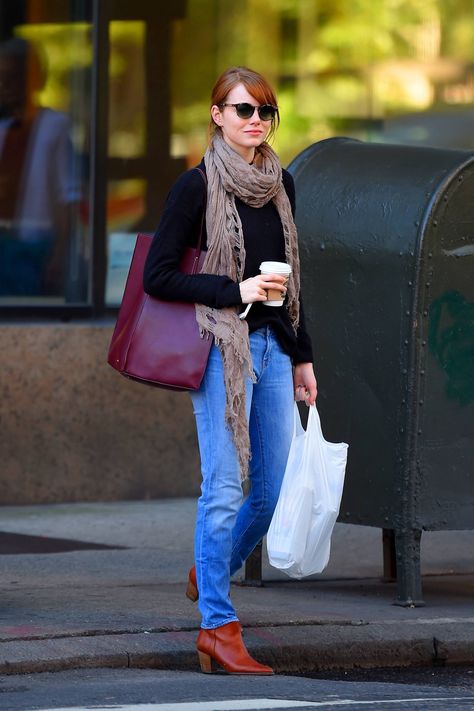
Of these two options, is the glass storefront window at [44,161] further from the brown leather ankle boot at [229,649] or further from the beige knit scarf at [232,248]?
the brown leather ankle boot at [229,649]

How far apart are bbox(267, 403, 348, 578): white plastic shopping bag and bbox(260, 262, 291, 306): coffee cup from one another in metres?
0.46

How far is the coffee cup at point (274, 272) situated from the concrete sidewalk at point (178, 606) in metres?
1.21

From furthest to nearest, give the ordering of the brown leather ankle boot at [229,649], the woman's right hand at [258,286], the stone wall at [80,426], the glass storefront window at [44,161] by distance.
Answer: the glass storefront window at [44,161] → the stone wall at [80,426] → the brown leather ankle boot at [229,649] → the woman's right hand at [258,286]

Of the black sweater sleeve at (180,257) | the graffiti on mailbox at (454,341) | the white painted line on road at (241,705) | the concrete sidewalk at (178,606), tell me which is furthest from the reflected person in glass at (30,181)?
the white painted line on road at (241,705)

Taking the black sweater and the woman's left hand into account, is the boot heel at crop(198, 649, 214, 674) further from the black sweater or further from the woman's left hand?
the black sweater

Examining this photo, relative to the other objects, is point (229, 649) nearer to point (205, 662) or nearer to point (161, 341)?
point (205, 662)

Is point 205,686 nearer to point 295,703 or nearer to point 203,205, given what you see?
point 295,703

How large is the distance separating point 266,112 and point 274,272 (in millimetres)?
554

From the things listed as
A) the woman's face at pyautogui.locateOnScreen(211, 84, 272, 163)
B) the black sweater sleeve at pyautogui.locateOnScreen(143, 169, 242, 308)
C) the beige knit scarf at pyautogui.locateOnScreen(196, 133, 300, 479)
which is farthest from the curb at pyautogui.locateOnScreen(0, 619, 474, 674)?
the woman's face at pyautogui.locateOnScreen(211, 84, 272, 163)

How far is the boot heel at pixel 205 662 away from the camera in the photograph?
5.42 metres

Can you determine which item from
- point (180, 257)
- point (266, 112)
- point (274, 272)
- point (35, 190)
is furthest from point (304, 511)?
point (35, 190)

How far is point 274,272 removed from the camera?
5.24 meters

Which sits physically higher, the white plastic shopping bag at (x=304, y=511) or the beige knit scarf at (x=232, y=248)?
the beige knit scarf at (x=232, y=248)

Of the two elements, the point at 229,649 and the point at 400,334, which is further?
the point at 400,334
